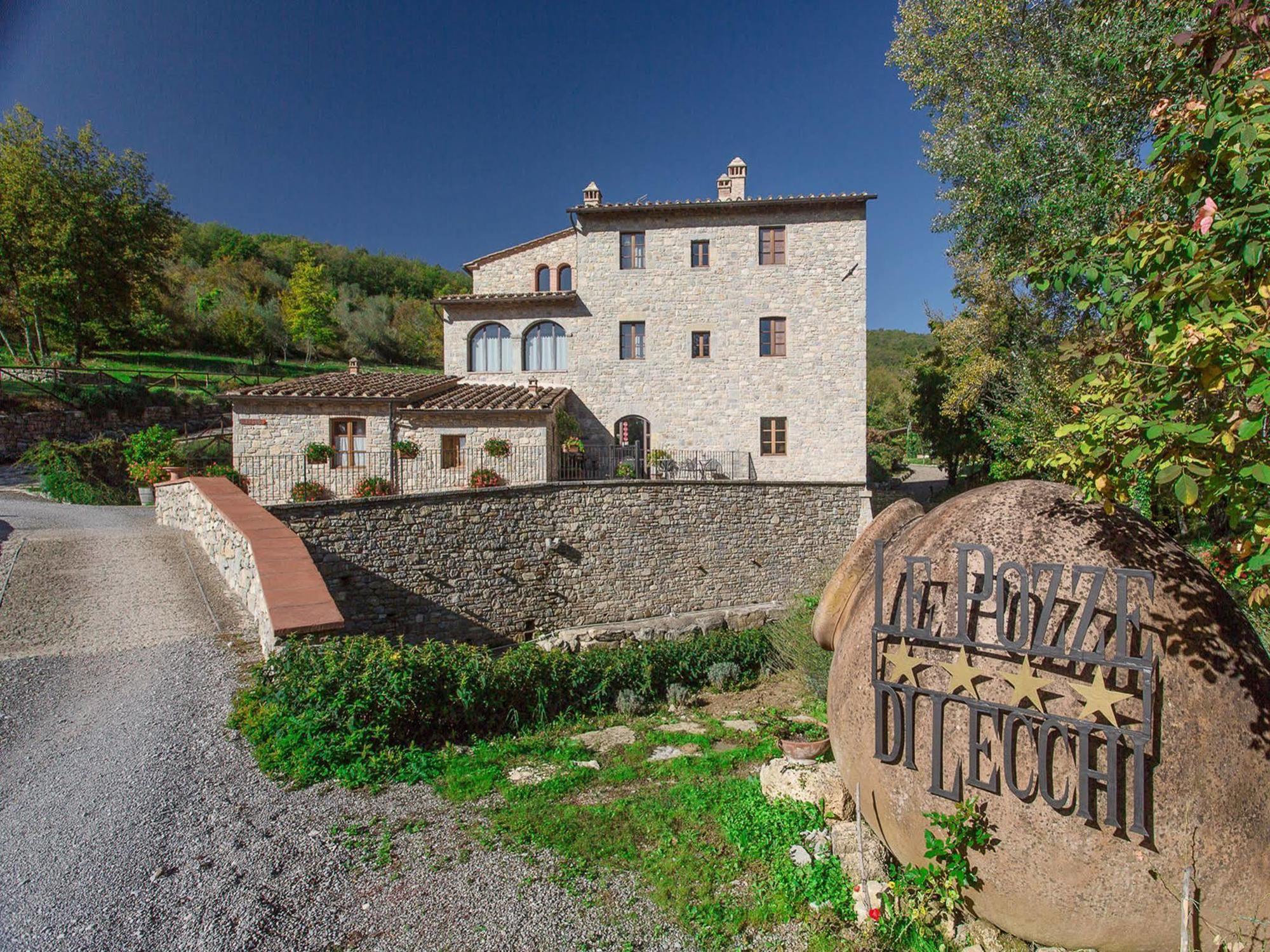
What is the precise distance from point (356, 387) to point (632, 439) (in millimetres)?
8729

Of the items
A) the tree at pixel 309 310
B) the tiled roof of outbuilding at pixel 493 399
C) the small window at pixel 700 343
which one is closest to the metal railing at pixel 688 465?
the tiled roof of outbuilding at pixel 493 399

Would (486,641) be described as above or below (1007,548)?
below

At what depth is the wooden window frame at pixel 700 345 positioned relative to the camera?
2017 cm

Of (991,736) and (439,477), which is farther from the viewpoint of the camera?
(439,477)

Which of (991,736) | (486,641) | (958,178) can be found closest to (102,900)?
(991,736)

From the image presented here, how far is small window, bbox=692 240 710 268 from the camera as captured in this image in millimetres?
20062

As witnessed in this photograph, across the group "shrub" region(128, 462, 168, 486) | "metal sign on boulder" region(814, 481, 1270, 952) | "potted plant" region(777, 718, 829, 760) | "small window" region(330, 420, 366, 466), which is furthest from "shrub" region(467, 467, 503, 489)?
"metal sign on boulder" region(814, 481, 1270, 952)

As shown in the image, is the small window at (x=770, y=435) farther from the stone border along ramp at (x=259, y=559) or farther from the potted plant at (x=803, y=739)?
the stone border along ramp at (x=259, y=559)

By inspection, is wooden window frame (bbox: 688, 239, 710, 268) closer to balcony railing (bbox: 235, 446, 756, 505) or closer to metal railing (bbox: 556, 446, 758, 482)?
metal railing (bbox: 556, 446, 758, 482)

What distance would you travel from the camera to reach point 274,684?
582 cm

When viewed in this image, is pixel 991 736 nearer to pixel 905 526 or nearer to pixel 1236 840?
pixel 1236 840

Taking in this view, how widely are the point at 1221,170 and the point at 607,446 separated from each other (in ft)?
57.2

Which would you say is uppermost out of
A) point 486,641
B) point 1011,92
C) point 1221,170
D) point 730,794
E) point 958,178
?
point 1011,92

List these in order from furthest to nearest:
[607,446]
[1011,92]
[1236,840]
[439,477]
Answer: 1. [607,446]
2. [439,477]
3. [1011,92]
4. [1236,840]
